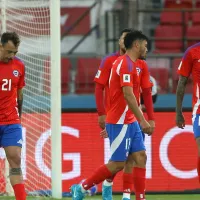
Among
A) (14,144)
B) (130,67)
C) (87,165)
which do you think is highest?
(130,67)

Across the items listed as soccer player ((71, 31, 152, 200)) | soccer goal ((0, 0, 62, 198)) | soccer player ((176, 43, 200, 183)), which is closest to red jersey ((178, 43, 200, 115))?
soccer player ((176, 43, 200, 183))

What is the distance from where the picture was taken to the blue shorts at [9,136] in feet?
A: 32.8

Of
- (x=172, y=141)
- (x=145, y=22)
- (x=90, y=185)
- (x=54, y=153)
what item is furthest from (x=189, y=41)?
(x=90, y=185)

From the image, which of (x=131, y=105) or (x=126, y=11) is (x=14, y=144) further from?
(x=126, y=11)

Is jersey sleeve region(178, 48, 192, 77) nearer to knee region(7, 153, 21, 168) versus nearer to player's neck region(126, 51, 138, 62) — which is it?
player's neck region(126, 51, 138, 62)

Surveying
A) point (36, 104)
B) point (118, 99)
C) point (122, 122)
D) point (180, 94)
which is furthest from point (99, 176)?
point (36, 104)

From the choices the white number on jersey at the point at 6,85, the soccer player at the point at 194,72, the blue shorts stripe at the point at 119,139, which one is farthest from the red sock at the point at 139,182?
the white number on jersey at the point at 6,85

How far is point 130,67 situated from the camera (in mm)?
9828

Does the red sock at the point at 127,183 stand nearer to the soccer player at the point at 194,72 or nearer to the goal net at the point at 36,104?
the soccer player at the point at 194,72

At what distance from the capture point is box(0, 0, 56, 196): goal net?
12852 millimetres

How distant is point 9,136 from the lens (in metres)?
10.0

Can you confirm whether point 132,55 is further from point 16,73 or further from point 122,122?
point 16,73

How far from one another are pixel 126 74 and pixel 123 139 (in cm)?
74

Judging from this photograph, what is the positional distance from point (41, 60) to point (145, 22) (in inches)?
311
